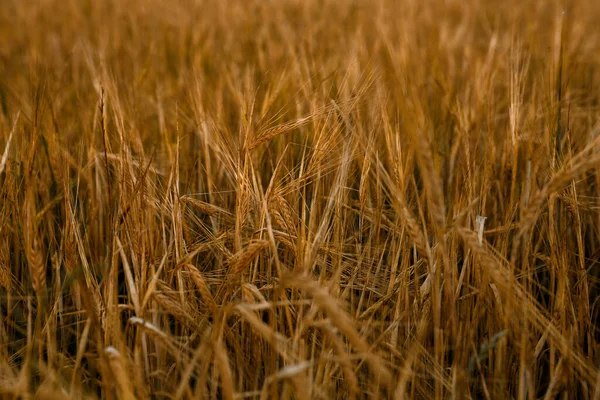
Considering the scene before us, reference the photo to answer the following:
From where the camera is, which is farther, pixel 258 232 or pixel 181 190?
pixel 181 190

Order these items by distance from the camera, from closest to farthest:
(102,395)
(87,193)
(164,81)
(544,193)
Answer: (544,193) → (102,395) → (87,193) → (164,81)

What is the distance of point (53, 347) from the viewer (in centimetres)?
96

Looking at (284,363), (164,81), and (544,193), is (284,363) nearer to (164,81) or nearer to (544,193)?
(544,193)

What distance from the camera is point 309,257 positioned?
942 mm

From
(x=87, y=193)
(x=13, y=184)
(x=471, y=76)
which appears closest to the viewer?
(x=13, y=184)

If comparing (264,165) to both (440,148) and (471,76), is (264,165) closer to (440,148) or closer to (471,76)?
(440,148)

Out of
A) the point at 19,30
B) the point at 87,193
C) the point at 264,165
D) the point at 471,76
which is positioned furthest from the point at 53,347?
the point at 19,30

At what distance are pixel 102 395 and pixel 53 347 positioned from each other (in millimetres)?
105

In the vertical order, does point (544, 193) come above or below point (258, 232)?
above

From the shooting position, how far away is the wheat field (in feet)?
2.75

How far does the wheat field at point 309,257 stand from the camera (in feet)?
2.75

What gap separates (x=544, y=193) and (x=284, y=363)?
1.40 ft

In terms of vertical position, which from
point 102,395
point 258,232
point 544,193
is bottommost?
point 102,395

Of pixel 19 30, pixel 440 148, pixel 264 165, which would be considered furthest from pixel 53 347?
pixel 19 30
